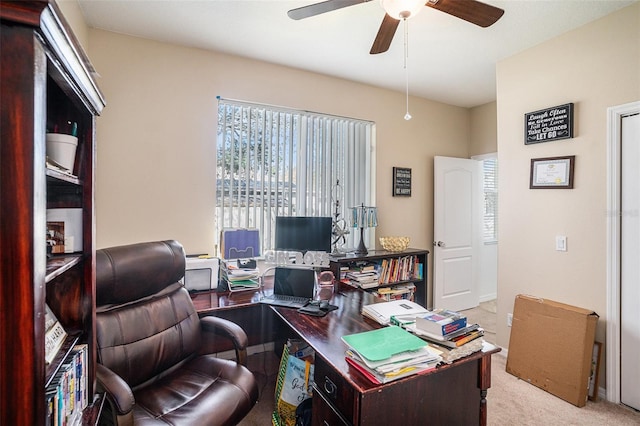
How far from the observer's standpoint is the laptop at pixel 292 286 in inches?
82.1

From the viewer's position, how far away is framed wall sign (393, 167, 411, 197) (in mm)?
3648

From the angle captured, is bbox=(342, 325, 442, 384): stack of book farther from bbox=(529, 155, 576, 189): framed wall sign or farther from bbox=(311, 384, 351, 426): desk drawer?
bbox=(529, 155, 576, 189): framed wall sign

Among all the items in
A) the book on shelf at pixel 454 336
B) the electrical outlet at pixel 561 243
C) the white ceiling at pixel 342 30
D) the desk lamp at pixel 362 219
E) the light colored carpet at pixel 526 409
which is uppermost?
the white ceiling at pixel 342 30

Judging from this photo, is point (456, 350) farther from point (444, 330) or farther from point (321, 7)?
point (321, 7)

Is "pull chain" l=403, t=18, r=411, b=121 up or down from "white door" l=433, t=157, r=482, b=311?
up

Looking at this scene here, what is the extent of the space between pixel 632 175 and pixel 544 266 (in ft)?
2.98

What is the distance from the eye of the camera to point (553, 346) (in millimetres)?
2309

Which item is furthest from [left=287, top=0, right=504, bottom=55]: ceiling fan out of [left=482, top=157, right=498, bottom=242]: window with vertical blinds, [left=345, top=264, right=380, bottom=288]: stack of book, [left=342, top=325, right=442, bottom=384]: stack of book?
[left=482, top=157, right=498, bottom=242]: window with vertical blinds

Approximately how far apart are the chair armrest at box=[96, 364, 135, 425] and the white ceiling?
227 cm

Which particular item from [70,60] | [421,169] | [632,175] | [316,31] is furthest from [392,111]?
[70,60]

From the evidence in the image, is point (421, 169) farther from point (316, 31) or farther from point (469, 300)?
point (316, 31)

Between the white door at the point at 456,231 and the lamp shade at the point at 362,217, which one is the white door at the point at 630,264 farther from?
the lamp shade at the point at 362,217

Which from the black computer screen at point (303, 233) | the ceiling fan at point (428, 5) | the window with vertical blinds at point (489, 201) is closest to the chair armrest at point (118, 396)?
the black computer screen at point (303, 233)

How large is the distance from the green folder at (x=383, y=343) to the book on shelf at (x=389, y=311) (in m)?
0.21
